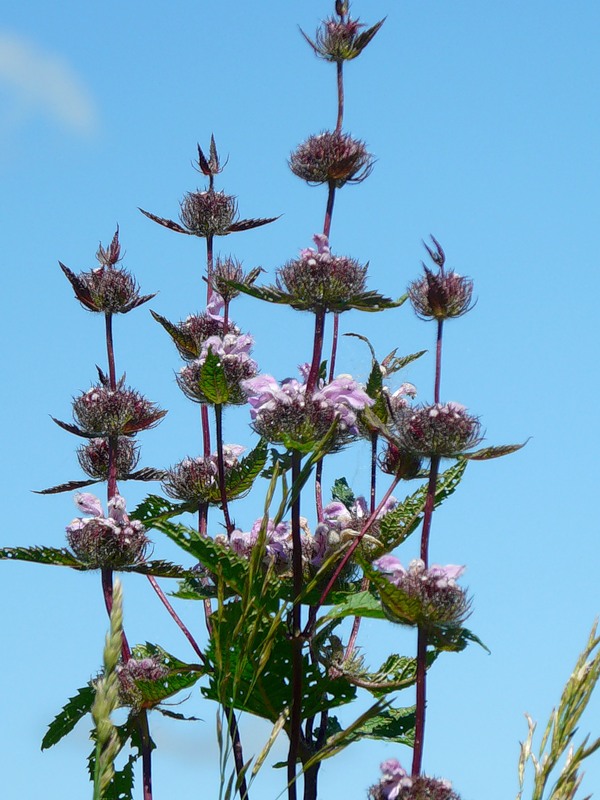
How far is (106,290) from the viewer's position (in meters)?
5.39

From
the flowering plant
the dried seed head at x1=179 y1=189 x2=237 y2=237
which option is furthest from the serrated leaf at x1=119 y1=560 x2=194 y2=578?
the dried seed head at x1=179 y1=189 x2=237 y2=237

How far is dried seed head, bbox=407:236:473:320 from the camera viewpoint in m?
4.10

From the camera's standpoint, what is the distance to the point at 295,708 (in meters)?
3.88

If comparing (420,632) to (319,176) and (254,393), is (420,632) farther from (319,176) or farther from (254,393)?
(319,176)

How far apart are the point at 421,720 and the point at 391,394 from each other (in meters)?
1.78

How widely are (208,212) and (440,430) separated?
2.04 meters

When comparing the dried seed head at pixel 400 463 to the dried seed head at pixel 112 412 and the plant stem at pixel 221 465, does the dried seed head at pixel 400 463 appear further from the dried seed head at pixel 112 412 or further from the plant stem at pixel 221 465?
the dried seed head at pixel 112 412

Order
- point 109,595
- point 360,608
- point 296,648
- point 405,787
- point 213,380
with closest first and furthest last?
point 405,787 → point 360,608 → point 296,648 → point 213,380 → point 109,595

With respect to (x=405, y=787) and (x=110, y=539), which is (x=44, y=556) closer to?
(x=110, y=539)

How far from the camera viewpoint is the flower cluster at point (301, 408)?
407 centimetres

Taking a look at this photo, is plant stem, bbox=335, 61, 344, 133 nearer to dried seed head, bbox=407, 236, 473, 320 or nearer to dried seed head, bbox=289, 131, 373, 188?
dried seed head, bbox=289, 131, 373, 188

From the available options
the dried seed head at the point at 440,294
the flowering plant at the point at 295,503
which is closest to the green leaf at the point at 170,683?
the flowering plant at the point at 295,503

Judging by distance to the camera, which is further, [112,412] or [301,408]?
[112,412]

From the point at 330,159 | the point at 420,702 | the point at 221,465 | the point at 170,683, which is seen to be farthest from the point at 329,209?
the point at 420,702
